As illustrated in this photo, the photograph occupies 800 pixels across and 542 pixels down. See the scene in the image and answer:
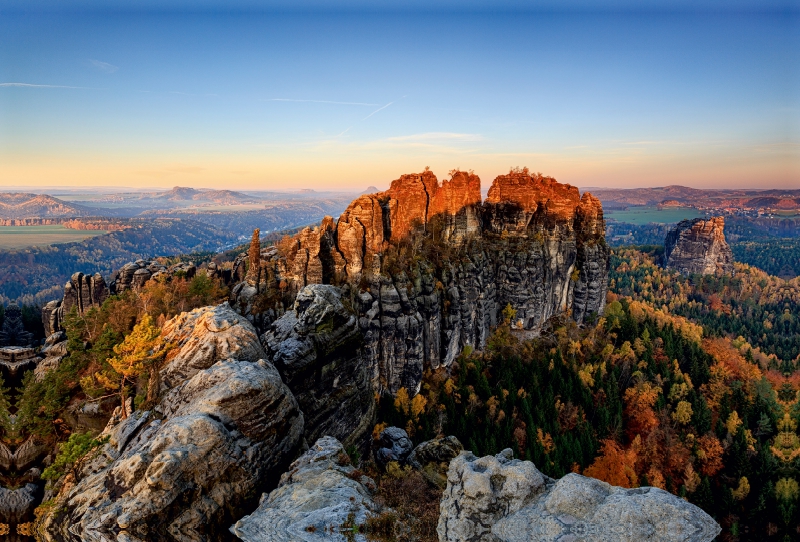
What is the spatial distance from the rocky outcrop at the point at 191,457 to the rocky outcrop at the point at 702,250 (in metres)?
195

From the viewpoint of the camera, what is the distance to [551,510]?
11273 mm

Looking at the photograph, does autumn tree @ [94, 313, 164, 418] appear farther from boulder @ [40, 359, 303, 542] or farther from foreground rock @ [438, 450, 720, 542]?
foreground rock @ [438, 450, 720, 542]

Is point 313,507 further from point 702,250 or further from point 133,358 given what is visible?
point 702,250

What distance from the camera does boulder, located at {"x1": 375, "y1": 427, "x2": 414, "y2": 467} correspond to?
29875 millimetres

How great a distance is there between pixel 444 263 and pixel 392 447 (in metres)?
29.8

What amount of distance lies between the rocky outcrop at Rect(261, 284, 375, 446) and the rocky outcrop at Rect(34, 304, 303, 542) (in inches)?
184

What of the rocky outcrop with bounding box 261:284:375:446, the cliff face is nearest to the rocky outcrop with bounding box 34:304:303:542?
the rocky outcrop with bounding box 261:284:375:446

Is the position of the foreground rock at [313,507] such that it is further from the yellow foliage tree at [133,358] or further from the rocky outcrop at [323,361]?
the yellow foliage tree at [133,358]

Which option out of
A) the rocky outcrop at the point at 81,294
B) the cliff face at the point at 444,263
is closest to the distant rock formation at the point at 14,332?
the rocky outcrop at the point at 81,294

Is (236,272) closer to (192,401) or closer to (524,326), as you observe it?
(192,401)

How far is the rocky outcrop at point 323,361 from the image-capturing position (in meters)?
23.4

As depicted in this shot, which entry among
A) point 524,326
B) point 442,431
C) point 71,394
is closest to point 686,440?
point 524,326

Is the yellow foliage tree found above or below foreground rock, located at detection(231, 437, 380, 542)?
above

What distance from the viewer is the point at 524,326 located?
6781 cm
